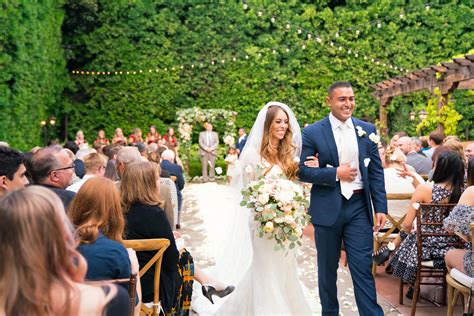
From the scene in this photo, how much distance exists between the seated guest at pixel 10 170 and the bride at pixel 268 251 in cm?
180

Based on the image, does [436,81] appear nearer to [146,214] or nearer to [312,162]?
[312,162]

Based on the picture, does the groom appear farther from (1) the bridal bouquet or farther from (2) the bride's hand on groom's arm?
(1) the bridal bouquet

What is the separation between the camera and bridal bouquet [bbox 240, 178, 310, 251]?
493cm

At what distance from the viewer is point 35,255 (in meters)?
1.62

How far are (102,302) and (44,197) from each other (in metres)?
0.36

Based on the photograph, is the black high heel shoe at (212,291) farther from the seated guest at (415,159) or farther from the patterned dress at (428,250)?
the seated guest at (415,159)

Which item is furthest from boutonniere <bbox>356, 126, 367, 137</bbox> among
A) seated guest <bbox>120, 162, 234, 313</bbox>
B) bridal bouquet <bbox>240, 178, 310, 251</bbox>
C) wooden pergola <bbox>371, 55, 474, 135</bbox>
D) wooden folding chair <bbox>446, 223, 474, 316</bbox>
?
wooden pergola <bbox>371, 55, 474, 135</bbox>

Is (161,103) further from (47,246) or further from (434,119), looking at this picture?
(47,246)

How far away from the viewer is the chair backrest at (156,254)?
3.78m

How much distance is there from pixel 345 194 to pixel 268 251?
3.36 feet

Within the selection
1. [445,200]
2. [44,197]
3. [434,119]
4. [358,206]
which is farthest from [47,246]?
Result: [434,119]

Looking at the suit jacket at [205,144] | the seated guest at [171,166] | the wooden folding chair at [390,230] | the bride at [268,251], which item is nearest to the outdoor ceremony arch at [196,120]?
the suit jacket at [205,144]

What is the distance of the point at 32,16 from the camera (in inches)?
569

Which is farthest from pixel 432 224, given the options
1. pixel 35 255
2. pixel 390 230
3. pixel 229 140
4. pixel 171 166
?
pixel 229 140
